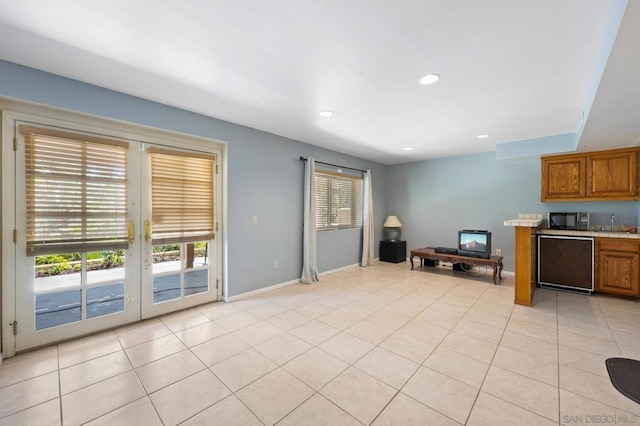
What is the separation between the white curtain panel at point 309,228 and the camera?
4.57m

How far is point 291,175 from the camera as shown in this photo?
4.47 m

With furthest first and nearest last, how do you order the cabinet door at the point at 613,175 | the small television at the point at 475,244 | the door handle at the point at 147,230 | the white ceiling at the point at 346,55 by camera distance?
the small television at the point at 475,244 < the cabinet door at the point at 613,175 < the door handle at the point at 147,230 < the white ceiling at the point at 346,55

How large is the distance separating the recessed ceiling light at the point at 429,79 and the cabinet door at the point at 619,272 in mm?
3871

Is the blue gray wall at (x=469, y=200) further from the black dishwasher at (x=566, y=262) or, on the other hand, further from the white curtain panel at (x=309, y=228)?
the white curtain panel at (x=309, y=228)

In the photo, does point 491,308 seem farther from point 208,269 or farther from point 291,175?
point 208,269

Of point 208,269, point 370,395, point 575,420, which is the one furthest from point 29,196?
point 575,420

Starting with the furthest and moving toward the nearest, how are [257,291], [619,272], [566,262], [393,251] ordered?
[393,251] → [566,262] → [257,291] → [619,272]

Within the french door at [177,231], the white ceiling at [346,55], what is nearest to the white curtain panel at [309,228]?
the white ceiling at [346,55]

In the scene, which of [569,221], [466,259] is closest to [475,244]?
[466,259]

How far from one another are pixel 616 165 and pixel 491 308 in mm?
2998

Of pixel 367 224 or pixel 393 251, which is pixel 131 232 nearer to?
pixel 367 224

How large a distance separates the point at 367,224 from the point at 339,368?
159 inches

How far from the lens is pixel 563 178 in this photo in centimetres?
433

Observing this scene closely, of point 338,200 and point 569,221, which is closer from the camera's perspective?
point 569,221
